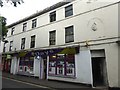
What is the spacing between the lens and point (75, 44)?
15531 mm

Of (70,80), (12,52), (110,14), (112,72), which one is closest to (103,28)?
(110,14)

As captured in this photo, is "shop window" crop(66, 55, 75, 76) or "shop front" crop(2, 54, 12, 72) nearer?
"shop window" crop(66, 55, 75, 76)

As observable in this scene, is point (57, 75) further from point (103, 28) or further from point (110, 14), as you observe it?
point (110, 14)

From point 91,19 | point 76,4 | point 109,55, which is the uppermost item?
point 76,4

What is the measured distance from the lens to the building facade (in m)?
13.1

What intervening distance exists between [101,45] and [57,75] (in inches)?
220

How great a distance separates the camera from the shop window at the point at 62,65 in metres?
15.6

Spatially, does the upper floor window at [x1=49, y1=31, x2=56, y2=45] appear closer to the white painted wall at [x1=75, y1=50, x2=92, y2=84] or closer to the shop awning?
the shop awning

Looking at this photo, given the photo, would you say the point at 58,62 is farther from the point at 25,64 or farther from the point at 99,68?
the point at 25,64

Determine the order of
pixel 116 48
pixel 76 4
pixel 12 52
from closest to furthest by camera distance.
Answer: pixel 116 48
pixel 76 4
pixel 12 52

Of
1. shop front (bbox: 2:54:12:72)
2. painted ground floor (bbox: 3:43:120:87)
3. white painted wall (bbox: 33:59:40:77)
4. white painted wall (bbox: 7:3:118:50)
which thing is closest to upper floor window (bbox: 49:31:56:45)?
white painted wall (bbox: 7:3:118:50)

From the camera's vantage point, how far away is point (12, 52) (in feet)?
81.8

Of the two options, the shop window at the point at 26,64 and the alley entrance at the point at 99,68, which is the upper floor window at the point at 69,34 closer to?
the alley entrance at the point at 99,68

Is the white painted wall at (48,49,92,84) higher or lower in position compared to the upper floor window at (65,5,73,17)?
lower
